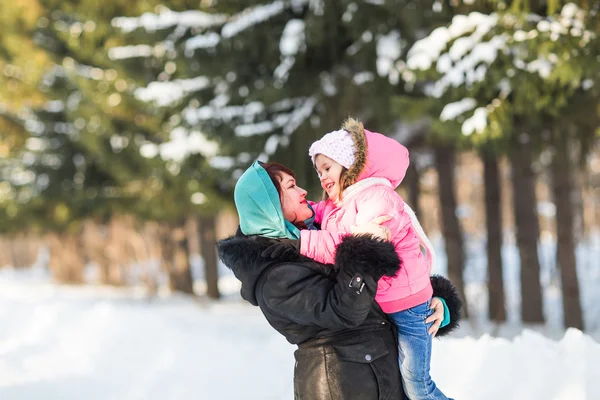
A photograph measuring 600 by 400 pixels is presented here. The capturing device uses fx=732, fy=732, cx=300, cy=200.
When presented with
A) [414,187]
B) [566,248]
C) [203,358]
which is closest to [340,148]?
[203,358]

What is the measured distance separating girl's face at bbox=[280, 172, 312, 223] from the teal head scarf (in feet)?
0.34

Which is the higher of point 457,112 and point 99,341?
point 457,112

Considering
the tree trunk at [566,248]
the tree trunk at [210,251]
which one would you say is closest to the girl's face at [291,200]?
the tree trunk at [566,248]

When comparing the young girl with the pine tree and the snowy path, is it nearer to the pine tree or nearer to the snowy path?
the snowy path

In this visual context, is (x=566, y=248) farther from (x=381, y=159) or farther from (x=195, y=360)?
(x=381, y=159)

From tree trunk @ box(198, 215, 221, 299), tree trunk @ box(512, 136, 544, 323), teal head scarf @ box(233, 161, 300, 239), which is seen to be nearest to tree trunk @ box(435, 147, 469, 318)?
tree trunk @ box(512, 136, 544, 323)

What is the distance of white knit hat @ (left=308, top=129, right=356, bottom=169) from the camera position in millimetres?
3107

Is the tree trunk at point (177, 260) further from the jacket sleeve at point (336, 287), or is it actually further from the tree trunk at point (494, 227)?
the jacket sleeve at point (336, 287)

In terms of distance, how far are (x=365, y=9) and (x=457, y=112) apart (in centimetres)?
277

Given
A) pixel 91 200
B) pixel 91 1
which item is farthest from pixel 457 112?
pixel 91 200

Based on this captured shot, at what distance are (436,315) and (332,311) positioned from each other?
61 centimetres

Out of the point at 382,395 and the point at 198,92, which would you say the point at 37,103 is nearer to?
the point at 198,92

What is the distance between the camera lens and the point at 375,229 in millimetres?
2947

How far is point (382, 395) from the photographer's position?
3.08m
